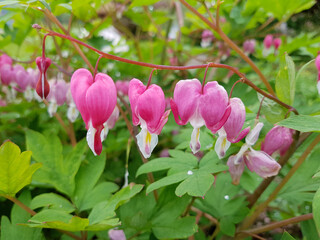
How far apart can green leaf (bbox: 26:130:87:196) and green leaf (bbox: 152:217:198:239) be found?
319 millimetres

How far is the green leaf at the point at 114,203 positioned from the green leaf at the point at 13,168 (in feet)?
0.68

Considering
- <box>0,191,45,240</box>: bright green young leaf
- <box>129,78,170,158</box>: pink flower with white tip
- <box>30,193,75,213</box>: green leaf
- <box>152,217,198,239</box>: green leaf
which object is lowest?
<box>0,191,45,240</box>: bright green young leaf

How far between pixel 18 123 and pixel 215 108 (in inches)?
41.8

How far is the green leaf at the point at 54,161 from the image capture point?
3.48 feet

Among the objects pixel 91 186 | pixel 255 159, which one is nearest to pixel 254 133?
pixel 255 159

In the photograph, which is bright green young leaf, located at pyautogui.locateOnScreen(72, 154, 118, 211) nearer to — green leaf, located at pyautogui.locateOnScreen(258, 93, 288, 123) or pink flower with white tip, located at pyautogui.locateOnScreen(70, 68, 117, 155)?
pink flower with white tip, located at pyautogui.locateOnScreen(70, 68, 117, 155)

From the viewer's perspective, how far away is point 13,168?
835mm

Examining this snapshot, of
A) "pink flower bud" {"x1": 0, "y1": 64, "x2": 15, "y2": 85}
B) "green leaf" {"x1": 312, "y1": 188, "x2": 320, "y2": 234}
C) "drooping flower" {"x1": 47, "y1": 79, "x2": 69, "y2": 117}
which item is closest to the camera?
"green leaf" {"x1": 312, "y1": 188, "x2": 320, "y2": 234}

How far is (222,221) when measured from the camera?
3.32 feet

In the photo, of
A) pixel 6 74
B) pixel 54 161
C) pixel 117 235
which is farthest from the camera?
pixel 6 74

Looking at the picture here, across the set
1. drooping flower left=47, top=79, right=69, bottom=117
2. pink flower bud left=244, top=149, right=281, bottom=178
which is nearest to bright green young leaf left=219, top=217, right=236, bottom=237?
pink flower bud left=244, top=149, right=281, bottom=178

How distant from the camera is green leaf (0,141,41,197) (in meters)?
0.82

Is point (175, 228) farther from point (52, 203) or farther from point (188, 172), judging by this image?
point (52, 203)

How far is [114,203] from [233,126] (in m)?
0.37
